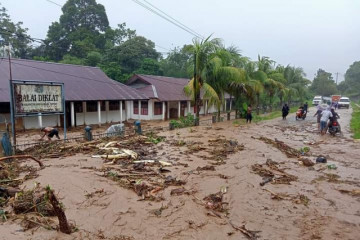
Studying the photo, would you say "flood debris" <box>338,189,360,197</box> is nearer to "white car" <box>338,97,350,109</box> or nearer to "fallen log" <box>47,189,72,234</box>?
"fallen log" <box>47,189,72,234</box>

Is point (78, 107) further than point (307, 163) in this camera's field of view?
Yes

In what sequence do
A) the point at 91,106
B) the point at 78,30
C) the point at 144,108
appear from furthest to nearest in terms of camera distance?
the point at 78,30 < the point at 144,108 < the point at 91,106

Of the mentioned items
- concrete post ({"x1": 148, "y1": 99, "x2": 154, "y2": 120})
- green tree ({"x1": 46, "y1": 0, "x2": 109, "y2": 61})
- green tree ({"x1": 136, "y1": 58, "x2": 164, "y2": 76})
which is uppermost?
green tree ({"x1": 46, "y1": 0, "x2": 109, "y2": 61})

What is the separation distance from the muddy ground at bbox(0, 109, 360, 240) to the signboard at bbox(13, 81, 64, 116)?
3.18m

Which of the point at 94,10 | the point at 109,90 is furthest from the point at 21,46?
the point at 109,90

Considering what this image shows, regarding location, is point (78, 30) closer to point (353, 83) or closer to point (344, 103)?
point (344, 103)

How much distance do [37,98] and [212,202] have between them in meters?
9.04

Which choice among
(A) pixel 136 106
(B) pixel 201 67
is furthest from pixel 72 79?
(B) pixel 201 67

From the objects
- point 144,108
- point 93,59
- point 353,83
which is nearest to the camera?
point 144,108

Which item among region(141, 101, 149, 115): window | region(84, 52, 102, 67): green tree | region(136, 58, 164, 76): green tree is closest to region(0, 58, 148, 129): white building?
region(141, 101, 149, 115): window

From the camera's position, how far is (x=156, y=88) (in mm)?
27422

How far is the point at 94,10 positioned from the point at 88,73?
3686 cm

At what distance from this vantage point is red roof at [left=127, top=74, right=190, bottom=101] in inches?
1043

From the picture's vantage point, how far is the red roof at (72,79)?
19062 mm
